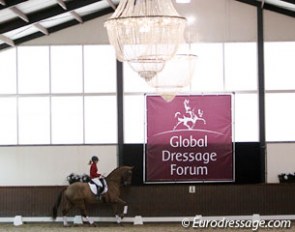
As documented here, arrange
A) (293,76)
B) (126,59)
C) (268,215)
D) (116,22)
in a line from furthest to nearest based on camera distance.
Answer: (293,76) < (268,215) < (126,59) < (116,22)

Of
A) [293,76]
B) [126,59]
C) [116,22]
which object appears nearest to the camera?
[116,22]

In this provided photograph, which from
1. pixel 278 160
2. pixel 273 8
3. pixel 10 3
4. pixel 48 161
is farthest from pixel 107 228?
pixel 273 8

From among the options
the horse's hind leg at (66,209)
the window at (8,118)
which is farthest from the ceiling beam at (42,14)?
the horse's hind leg at (66,209)

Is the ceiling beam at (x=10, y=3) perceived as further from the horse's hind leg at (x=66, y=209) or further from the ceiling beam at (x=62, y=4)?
the horse's hind leg at (x=66, y=209)

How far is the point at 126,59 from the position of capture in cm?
843

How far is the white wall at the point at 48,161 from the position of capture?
17062 mm

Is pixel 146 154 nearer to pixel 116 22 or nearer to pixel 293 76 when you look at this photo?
pixel 293 76

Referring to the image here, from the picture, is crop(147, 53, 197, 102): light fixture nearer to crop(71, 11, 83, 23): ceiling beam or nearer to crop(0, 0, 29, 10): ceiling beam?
crop(0, 0, 29, 10): ceiling beam

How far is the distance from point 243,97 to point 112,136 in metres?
3.19

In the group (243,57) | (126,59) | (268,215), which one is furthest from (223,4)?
(126,59)

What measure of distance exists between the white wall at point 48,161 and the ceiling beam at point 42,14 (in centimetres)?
313

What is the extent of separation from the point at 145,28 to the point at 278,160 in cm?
986

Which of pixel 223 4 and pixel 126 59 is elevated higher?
pixel 223 4

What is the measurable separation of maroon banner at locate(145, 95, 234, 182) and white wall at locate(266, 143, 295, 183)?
0.89 metres
